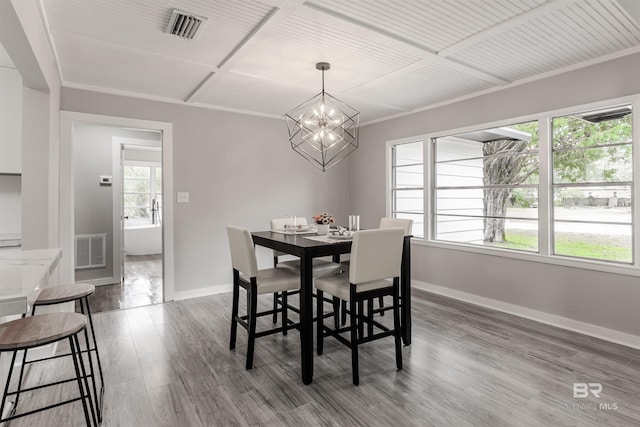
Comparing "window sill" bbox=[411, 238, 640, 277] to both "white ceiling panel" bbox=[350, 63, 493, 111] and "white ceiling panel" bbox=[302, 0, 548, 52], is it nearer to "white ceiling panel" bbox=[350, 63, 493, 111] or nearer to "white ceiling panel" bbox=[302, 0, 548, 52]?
"white ceiling panel" bbox=[350, 63, 493, 111]

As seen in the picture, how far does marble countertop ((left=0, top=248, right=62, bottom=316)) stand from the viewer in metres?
1.20

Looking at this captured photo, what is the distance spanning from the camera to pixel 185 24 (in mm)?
2400

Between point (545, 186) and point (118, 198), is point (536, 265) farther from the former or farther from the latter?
point (118, 198)

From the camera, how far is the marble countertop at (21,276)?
120 centimetres

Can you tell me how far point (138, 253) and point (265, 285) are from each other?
613 cm

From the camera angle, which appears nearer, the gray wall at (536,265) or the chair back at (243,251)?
the chair back at (243,251)

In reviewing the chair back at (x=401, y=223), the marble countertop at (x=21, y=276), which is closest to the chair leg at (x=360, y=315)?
the chair back at (x=401, y=223)

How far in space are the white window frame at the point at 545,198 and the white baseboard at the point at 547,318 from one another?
1.65 ft

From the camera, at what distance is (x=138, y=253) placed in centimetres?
764

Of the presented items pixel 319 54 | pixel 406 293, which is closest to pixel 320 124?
pixel 319 54

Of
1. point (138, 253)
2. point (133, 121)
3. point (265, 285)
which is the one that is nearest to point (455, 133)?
point (265, 285)

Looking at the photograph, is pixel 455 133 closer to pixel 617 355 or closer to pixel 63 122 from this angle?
pixel 617 355

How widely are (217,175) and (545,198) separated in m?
3.65

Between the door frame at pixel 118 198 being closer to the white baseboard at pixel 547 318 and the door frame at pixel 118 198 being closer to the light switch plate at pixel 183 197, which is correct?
the light switch plate at pixel 183 197
